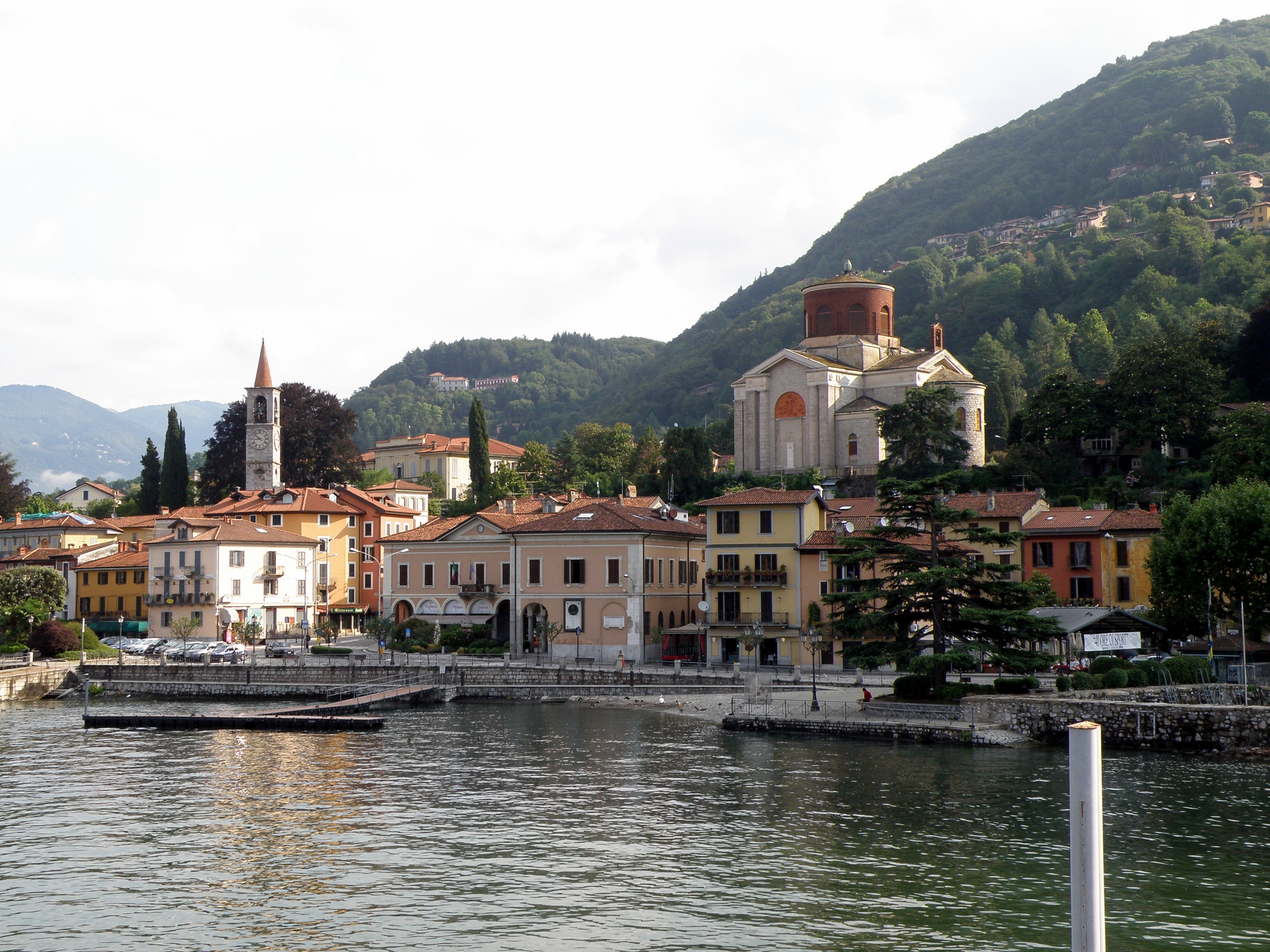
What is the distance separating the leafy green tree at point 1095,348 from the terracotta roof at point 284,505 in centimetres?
6678

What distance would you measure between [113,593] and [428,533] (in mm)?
23056

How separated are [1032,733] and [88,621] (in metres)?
62.0

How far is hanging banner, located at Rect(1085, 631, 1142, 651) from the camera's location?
43469 mm

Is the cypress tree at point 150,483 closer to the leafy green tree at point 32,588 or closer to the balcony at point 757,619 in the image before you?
the leafy green tree at point 32,588

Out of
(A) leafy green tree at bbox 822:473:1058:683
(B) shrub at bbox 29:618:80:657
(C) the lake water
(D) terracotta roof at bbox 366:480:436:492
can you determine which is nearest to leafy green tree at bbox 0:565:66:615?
(B) shrub at bbox 29:618:80:657

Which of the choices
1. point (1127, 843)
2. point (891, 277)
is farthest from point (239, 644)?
point (891, 277)

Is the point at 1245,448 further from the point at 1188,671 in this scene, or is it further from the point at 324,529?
the point at 324,529

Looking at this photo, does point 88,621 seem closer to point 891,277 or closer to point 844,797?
point 844,797

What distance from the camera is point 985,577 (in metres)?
43.6

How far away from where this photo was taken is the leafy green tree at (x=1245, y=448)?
54.7m

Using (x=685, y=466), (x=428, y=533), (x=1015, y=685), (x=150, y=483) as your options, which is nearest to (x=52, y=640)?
(x=428, y=533)

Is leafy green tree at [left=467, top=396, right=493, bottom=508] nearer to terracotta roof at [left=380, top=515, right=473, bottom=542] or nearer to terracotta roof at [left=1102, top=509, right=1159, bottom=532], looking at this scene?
terracotta roof at [left=380, top=515, right=473, bottom=542]

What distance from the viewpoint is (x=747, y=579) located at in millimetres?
56531

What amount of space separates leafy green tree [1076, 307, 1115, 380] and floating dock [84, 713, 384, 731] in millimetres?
83600
